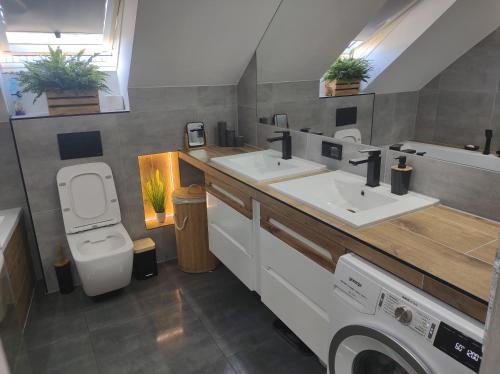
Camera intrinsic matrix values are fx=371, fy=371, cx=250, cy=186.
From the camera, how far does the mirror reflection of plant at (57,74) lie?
7.95ft

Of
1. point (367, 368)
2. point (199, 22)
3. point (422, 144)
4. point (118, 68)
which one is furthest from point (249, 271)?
point (118, 68)

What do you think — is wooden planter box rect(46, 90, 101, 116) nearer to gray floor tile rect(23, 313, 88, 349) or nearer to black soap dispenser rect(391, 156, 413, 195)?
gray floor tile rect(23, 313, 88, 349)

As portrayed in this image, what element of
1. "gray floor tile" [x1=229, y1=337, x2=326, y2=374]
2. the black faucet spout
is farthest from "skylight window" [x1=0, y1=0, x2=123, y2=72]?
"gray floor tile" [x1=229, y1=337, x2=326, y2=374]

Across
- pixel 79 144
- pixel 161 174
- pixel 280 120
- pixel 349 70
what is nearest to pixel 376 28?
pixel 349 70

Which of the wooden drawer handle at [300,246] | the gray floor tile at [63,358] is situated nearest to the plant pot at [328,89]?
the wooden drawer handle at [300,246]

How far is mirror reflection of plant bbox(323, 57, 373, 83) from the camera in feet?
6.50

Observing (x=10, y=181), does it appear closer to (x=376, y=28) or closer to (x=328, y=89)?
(x=328, y=89)

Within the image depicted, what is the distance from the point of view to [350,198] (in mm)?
1921

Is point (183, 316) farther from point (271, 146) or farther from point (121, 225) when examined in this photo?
point (271, 146)

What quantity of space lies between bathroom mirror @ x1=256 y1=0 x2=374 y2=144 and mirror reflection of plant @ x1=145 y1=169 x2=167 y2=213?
0.95 meters

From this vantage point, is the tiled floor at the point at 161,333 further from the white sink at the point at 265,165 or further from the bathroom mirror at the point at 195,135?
the bathroom mirror at the point at 195,135

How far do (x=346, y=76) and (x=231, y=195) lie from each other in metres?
0.96

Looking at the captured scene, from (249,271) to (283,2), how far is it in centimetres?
170

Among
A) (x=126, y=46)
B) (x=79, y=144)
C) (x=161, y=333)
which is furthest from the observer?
(x=79, y=144)
